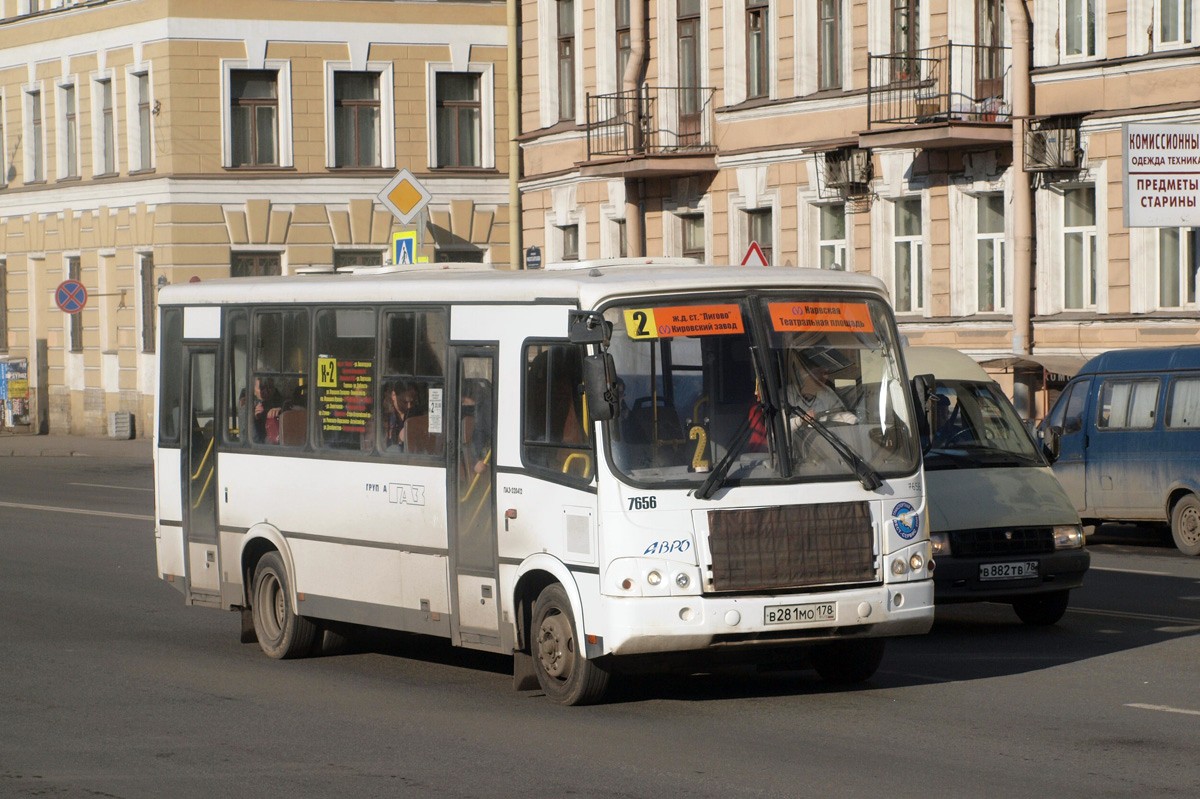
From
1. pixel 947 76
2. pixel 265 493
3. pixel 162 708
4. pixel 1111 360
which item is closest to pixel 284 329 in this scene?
pixel 265 493

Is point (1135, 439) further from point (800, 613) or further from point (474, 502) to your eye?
point (800, 613)

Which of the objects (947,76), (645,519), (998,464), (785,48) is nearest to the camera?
(645,519)

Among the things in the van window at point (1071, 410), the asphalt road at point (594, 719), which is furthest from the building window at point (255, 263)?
the asphalt road at point (594, 719)

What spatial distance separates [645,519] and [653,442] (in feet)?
1.38

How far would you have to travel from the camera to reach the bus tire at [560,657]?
1099 cm

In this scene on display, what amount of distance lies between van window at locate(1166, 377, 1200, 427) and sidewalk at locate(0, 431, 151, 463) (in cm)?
2286

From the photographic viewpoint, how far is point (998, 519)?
1414 centimetres

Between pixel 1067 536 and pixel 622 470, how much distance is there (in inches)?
185

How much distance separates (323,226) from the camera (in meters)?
44.5

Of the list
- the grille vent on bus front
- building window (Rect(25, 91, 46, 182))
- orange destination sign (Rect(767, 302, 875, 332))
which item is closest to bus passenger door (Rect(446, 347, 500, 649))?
the grille vent on bus front

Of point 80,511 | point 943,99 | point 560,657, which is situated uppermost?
point 943,99

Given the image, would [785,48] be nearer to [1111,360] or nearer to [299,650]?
[1111,360]

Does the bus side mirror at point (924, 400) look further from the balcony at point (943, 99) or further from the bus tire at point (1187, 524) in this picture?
the balcony at point (943, 99)

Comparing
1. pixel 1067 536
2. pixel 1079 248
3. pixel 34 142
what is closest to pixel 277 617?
pixel 1067 536
